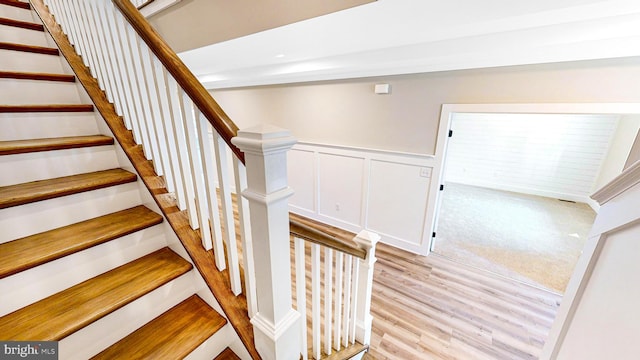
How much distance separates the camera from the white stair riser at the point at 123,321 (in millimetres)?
805

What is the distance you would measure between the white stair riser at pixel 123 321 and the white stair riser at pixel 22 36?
197 centimetres

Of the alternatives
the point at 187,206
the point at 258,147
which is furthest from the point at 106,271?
the point at 258,147

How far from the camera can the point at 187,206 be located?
1086 mm

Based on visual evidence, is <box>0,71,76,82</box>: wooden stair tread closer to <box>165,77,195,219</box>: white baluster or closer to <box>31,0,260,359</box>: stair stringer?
<box>31,0,260,359</box>: stair stringer

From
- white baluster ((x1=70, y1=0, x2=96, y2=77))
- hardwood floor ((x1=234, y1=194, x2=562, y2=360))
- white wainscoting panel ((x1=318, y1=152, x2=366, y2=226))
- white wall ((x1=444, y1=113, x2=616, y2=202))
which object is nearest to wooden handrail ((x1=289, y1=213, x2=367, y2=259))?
hardwood floor ((x1=234, y1=194, x2=562, y2=360))

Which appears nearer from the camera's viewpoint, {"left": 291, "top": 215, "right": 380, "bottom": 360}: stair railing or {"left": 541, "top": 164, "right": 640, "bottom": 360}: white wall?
{"left": 541, "top": 164, "right": 640, "bottom": 360}: white wall

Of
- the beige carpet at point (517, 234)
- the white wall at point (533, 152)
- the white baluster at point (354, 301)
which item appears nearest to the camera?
the white baluster at point (354, 301)

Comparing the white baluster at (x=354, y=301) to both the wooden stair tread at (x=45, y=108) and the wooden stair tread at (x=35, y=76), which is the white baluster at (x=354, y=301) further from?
the wooden stair tread at (x=35, y=76)

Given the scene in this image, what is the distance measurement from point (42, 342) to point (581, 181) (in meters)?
7.83

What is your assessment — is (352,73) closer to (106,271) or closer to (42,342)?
(106,271)

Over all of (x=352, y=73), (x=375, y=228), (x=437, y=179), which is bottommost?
(x=375, y=228)

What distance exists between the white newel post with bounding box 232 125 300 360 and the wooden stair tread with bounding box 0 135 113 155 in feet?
3.73

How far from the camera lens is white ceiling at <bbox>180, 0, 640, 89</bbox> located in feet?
4.14

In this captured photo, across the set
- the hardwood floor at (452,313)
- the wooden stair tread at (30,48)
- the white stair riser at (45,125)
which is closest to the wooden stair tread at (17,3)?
the wooden stair tread at (30,48)
